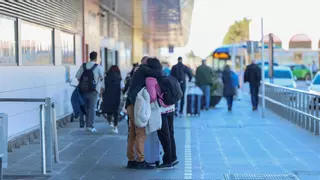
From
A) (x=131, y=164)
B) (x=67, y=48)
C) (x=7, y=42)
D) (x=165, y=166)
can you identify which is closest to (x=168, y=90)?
(x=165, y=166)

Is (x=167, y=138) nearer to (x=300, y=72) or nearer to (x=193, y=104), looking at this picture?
(x=193, y=104)

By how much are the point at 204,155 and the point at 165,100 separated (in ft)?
6.69

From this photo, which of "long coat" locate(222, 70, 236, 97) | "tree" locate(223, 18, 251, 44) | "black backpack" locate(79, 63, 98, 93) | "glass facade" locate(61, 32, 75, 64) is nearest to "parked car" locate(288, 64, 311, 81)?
"tree" locate(223, 18, 251, 44)

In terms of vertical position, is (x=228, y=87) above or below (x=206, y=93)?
above

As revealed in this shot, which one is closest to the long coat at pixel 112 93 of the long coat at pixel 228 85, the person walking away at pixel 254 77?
the long coat at pixel 228 85

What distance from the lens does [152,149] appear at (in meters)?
9.88

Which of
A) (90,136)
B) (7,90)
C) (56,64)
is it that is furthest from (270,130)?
(7,90)

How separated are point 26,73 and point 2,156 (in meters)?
5.32

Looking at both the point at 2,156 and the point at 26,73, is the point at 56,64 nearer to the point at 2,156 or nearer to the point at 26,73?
the point at 26,73

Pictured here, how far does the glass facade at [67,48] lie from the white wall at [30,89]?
537 millimetres

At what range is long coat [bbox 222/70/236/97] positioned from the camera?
21.7 metres

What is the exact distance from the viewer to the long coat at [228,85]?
21719 mm

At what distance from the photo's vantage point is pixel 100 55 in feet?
78.7

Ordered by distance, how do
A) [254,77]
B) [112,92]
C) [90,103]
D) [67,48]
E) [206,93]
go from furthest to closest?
[206,93]
[254,77]
[67,48]
[90,103]
[112,92]
